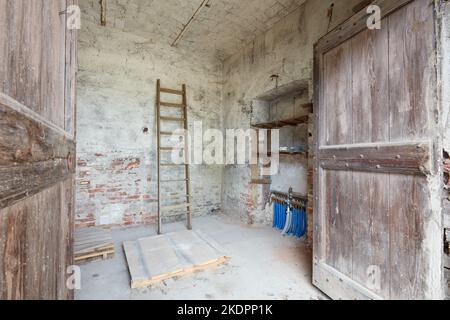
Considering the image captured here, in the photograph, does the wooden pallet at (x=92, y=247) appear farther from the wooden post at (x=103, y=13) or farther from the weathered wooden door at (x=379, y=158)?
the wooden post at (x=103, y=13)

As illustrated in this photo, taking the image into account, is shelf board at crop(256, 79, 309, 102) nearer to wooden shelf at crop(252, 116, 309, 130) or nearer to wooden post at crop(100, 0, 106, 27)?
wooden shelf at crop(252, 116, 309, 130)

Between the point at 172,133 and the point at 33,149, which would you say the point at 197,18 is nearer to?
the point at 172,133

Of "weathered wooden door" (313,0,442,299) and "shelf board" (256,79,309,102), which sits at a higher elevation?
"shelf board" (256,79,309,102)

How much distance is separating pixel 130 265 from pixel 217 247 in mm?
1028

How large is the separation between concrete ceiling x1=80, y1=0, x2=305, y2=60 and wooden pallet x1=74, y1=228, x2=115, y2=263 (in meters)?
3.19

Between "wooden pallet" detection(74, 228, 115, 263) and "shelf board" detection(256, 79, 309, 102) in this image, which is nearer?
"wooden pallet" detection(74, 228, 115, 263)

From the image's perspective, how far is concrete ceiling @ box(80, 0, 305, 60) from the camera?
2.97 m

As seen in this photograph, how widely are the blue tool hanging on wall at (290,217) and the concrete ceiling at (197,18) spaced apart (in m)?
2.69

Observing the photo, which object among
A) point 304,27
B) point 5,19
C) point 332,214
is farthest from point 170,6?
point 332,214

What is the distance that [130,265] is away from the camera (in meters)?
2.31

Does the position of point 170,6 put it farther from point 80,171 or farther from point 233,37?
point 80,171

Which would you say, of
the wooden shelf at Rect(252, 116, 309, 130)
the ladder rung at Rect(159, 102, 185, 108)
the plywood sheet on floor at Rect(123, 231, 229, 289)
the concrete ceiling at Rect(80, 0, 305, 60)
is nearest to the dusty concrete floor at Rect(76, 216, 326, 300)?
the plywood sheet on floor at Rect(123, 231, 229, 289)

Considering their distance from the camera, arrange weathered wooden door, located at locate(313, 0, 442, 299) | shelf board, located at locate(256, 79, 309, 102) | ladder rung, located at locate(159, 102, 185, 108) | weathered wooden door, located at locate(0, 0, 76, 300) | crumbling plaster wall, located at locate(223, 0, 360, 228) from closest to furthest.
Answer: weathered wooden door, located at locate(0, 0, 76, 300) → weathered wooden door, located at locate(313, 0, 442, 299) → crumbling plaster wall, located at locate(223, 0, 360, 228) → shelf board, located at locate(256, 79, 309, 102) → ladder rung, located at locate(159, 102, 185, 108)

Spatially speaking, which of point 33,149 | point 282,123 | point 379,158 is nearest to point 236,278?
point 379,158
